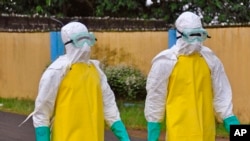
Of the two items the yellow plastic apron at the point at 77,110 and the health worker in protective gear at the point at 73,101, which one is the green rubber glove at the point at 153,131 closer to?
the health worker in protective gear at the point at 73,101

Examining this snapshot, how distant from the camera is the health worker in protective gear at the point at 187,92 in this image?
18.3 feet

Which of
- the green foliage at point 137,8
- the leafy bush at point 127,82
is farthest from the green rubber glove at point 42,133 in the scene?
the green foliage at point 137,8

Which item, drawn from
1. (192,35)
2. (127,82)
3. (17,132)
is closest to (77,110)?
(192,35)

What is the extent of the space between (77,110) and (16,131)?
8.18 metres

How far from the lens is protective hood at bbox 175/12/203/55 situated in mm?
5684

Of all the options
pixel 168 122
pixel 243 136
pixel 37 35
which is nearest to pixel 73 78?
pixel 168 122

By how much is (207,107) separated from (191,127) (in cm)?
22

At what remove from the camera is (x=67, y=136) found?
216 inches


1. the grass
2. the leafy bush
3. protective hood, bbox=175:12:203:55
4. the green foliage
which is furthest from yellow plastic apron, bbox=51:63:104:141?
the green foliage

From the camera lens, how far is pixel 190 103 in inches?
220

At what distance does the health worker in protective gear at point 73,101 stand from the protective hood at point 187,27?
0.69 m

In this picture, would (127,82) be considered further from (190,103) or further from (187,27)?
(190,103)

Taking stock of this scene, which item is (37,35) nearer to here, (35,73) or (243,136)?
(35,73)

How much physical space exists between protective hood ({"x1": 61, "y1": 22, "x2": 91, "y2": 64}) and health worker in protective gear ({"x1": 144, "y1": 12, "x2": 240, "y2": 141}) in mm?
537
